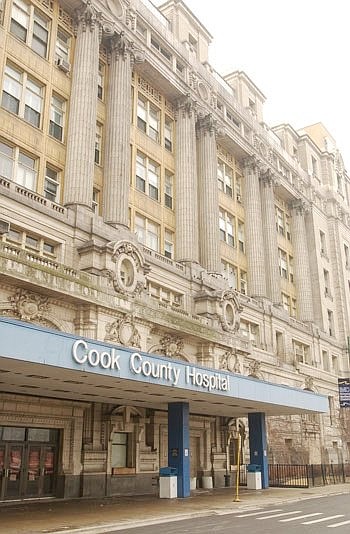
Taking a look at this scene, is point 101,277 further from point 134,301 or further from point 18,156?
point 18,156

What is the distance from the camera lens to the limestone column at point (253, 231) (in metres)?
47.0

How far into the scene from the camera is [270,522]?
1744 centimetres

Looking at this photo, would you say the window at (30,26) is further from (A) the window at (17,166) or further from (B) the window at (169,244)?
(B) the window at (169,244)

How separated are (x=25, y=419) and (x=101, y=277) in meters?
7.55

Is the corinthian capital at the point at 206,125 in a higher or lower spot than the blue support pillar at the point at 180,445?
higher

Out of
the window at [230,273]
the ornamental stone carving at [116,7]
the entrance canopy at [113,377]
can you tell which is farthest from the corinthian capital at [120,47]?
the entrance canopy at [113,377]

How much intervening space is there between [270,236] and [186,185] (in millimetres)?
14588

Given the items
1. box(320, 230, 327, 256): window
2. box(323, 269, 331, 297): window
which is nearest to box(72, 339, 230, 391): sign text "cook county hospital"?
box(323, 269, 331, 297): window

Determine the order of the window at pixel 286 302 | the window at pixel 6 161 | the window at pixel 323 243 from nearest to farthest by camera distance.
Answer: the window at pixel 6 161 → the window at pixel 286 302 → the window at pixel 323 243

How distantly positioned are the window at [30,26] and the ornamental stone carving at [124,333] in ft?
53.5

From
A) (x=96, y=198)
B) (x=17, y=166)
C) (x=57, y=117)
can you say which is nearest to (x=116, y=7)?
(x=57, y=117)

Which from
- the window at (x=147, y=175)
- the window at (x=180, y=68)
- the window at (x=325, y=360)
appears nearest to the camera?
the window at (x=147, y=175)

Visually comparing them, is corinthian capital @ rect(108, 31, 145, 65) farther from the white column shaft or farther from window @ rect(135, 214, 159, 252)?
window @ rect(135, 214, 159, 252)

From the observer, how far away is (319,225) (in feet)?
205
